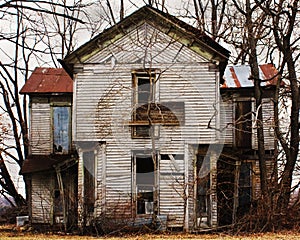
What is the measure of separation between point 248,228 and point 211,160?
9.00 feet

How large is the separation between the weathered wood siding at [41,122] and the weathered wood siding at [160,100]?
4.93 metres

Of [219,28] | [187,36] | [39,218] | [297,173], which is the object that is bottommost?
[39,218]

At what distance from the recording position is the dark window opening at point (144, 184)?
22.0m

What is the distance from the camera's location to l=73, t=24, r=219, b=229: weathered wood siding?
2192 centimetres

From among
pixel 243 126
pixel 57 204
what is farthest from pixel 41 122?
pixel 243 126

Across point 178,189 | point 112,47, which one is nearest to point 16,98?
point 112,47

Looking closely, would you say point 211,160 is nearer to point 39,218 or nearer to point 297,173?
point 297,173

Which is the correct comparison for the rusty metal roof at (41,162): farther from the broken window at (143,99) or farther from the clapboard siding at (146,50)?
the clapboard siding at (146,50)

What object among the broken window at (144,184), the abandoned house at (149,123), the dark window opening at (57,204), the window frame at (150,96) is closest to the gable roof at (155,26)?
the abandoned house at (149,123)

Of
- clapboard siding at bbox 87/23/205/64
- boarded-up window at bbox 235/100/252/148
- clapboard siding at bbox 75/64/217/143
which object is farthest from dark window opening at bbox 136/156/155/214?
boarded-up window at bbox 235/100/252/148

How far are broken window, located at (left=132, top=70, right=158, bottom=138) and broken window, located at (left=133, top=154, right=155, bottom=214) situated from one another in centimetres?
97

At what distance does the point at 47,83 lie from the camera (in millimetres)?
27469

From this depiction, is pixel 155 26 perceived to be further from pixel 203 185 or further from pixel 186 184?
pixel 203 185

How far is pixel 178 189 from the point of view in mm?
21781
